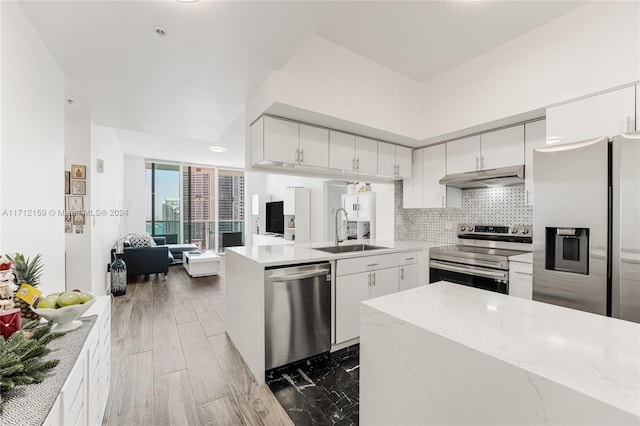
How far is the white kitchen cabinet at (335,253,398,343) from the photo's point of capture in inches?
99.7

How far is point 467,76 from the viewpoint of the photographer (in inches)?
112

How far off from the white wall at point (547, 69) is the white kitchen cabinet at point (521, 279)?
1.36m

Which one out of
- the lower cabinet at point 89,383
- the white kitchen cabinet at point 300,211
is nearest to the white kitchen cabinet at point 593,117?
the lower cabinet at point 89,383

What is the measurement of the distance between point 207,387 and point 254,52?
2.51m

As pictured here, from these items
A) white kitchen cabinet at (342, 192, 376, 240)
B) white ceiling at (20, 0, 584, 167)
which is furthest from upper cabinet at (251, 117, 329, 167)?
white kitchen cabinet at (342, 192, 376, 240)

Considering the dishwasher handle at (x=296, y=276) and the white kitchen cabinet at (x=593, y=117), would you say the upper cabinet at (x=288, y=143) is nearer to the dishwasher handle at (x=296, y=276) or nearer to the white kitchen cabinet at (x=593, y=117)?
the dishwasher handle at (x=296, y=276)

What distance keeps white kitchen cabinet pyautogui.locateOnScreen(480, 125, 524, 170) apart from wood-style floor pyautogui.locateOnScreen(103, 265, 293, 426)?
2.93 m

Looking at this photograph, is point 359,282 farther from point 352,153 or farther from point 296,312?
point 352,153

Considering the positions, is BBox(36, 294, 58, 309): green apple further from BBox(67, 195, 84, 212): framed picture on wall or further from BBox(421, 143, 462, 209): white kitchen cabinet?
BBox(421, 143, 462, 209): white kitchen cabinet

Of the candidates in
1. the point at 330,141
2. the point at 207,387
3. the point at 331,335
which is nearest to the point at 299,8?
the point at 330,141

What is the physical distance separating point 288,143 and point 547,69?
2291 millimetres

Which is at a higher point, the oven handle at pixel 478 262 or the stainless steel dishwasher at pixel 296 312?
the oven handle at pixel 478 262

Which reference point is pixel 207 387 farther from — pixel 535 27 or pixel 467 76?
pixel 535 27

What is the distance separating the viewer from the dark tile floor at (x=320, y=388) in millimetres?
1776
